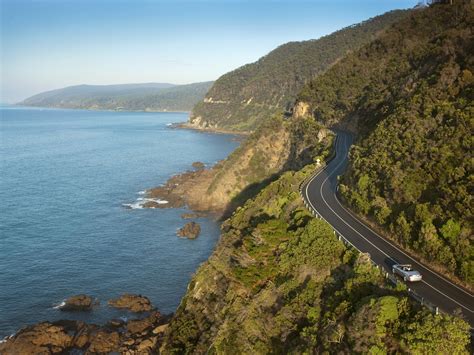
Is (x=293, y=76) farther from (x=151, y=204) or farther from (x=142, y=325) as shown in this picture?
(x=142, y=325)

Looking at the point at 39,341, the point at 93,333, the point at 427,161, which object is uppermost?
the point at 427,161

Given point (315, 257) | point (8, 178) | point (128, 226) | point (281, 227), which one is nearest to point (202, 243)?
point (128, 226)

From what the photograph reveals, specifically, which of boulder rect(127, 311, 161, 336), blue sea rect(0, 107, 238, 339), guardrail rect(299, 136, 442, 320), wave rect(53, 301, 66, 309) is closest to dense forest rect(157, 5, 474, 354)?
guardrail rect(299, 136, 442, 320)

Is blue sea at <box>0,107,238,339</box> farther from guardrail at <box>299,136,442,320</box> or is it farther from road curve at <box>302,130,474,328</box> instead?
road curve at <box>302,130,474,328</box>

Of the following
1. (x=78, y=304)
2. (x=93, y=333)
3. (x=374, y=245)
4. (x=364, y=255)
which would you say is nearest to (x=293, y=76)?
(x=78, y=304)

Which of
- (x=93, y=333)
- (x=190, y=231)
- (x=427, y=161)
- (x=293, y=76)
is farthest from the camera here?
(x=293, y=76)

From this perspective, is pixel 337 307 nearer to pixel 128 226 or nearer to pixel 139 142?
pixel 128 226
